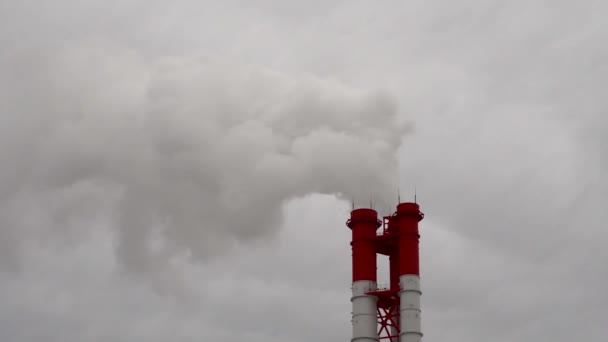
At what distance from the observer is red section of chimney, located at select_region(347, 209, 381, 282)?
322ft

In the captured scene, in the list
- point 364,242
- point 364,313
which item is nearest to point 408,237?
point 364,242

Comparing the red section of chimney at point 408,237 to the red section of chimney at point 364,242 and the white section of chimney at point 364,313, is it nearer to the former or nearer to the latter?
the red section of chimney at point 364,242

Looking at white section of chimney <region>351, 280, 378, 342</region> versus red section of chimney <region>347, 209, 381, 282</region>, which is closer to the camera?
white section of chimney <region>351, 280, 378, 342</region>

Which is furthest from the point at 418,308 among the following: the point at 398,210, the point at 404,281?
the point at 398,210

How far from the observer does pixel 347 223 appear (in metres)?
102

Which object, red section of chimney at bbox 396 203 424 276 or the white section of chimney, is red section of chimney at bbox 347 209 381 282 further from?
red section of chimney at bbox 396 203 424 276

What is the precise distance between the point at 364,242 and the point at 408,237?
480 cm

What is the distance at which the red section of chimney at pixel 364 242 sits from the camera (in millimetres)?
98188

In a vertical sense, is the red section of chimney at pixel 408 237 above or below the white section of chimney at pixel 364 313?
above

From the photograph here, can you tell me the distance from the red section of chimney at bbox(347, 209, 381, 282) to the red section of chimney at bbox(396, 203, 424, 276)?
298 cm

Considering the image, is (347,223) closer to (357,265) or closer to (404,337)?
(357,265)

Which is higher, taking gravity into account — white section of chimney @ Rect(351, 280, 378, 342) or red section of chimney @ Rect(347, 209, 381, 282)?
red section of chimney @ Rect(347, 209, 381, 282)

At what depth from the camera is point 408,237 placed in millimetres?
97188

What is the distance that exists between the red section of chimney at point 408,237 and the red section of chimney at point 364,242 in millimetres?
2985
